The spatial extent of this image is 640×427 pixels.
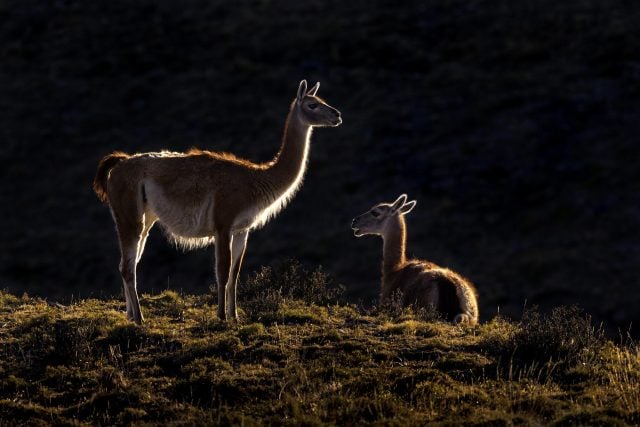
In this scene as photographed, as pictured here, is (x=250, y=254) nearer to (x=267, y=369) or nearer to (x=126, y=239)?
(x=126, y=239)

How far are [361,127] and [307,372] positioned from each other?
22409mm

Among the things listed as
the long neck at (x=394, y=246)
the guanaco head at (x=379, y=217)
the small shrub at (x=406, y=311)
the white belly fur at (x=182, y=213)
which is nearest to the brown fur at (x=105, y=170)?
the white belly fur at (x=182, y=213)

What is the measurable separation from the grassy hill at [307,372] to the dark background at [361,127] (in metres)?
12.7

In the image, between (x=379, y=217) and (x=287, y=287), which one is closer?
(x=287, y=287)

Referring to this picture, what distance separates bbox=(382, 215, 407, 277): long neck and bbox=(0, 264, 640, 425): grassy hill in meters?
3.47

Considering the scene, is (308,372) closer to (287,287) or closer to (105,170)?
(105,170)

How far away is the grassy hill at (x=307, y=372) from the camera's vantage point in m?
8.43

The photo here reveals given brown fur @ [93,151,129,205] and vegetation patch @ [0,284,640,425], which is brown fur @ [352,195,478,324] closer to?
vegetation patch @ [0,284,640,425]

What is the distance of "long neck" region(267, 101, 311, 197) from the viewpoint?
39.0ft

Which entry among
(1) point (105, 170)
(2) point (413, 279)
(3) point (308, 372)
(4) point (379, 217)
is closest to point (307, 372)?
(3) point (308, 372)

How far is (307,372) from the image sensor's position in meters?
9.16

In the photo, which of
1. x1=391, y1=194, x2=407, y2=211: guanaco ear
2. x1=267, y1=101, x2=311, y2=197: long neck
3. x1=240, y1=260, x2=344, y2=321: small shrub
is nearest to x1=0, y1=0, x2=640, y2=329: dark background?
x1=391, y1=194, x2=407, y2=211: guanaco ear

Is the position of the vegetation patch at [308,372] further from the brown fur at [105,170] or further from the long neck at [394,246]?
the long neck at [394,246]

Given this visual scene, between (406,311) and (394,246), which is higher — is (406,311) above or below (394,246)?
below
